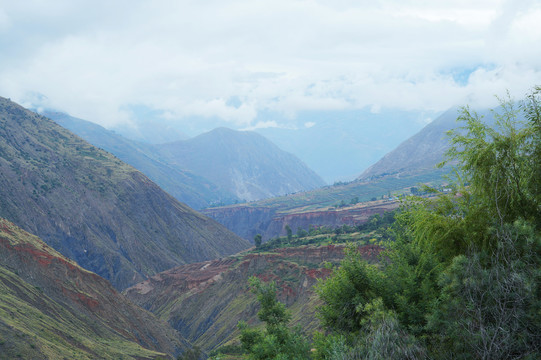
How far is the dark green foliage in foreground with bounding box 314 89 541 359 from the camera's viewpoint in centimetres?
1409

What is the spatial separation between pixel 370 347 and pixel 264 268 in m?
75.9

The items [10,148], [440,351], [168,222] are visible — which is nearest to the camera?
[440,351]

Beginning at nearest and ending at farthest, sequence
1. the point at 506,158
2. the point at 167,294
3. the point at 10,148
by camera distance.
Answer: the point at 506,158 < the point at 167,294 < the point at 10,148

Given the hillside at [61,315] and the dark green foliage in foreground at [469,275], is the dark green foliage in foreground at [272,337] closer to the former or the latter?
the dark green foliage in foreground at [469,275]

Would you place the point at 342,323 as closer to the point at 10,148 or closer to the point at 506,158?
the point at 506,158

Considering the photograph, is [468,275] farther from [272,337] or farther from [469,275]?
[272,337]

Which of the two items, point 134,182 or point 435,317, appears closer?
point 435,317

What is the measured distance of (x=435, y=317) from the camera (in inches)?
A: 628

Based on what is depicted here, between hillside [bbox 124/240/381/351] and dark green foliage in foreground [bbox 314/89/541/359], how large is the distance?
47.7m

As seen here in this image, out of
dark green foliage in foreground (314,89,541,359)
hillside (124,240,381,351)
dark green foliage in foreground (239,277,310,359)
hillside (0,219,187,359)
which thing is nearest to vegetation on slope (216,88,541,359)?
dark green foliage in foreground (314,89,541,359)

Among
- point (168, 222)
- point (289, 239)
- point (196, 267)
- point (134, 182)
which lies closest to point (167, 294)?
point (196, 267)

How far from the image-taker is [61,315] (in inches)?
2176

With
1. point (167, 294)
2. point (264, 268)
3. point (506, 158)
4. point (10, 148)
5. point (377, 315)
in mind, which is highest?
point (10, 148)

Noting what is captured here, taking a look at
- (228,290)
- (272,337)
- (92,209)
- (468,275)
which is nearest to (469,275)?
(468,275)
